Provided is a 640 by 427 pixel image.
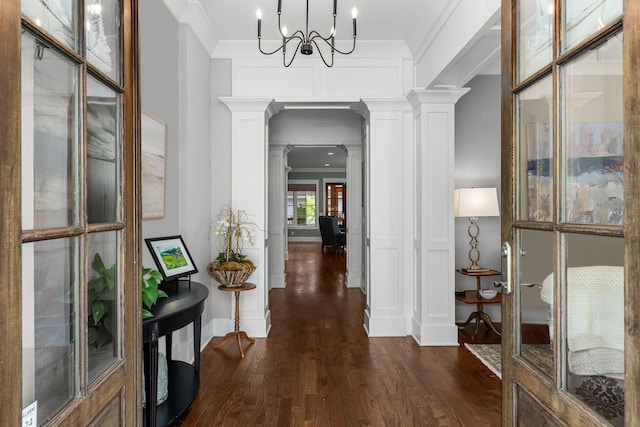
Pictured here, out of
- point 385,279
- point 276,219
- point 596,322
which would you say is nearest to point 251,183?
point 385,279

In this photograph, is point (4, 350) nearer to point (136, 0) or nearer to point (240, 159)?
point (136, 0)

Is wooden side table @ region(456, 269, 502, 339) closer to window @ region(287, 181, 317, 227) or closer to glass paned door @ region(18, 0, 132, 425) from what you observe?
glass paned door @ region(18, 0, 132, 425)

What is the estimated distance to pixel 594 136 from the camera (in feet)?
3.49

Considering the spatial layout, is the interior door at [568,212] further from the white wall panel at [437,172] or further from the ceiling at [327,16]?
the white wall panel at [437,172]

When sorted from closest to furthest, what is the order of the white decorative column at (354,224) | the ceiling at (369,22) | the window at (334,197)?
the ceiling at (369,22), the white decorative column at (354,224), the window at (334,197)

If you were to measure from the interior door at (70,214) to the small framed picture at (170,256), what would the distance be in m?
1.22

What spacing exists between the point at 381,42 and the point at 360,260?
367 cm

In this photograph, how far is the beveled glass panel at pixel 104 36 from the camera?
45.7 inches

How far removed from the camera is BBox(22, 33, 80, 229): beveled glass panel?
2.97ft

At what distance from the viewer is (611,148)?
100cm

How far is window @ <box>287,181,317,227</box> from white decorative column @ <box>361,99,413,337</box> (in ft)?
32.7

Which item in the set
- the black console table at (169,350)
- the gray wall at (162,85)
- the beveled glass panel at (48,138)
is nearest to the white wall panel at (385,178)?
the gray wall at (162,85)

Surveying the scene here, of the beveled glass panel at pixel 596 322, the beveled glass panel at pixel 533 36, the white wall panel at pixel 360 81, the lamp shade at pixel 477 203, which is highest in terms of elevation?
the white wall panel at pixel 360 81

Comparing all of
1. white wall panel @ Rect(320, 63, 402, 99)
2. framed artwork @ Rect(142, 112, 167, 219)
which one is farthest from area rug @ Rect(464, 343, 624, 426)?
white wall panel @ Rect(320, 63, 402, 99)
